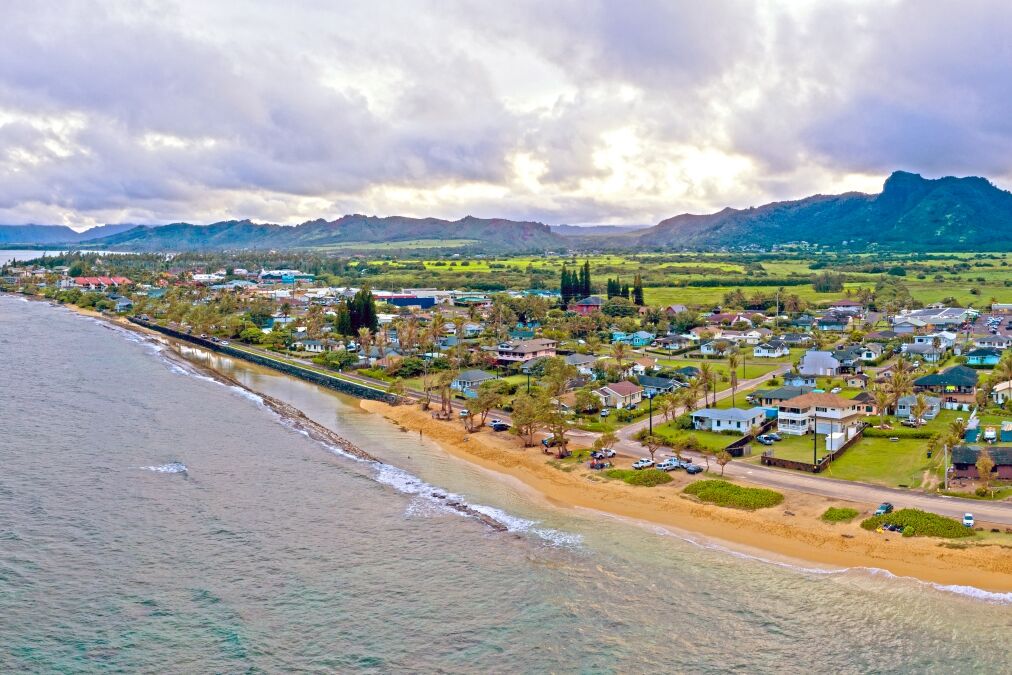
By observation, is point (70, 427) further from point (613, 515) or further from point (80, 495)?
point (613, 515)

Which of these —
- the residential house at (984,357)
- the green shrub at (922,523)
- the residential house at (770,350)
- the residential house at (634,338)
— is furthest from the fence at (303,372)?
the residential house at (984,357)

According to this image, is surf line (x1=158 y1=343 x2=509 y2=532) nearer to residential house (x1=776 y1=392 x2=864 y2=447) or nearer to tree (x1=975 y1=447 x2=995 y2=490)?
tree (x1=975 y1=447 x2=995 y2=490)

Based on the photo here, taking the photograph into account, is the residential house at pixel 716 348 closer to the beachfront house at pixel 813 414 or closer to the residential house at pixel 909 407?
the residential house at pixel 909 407

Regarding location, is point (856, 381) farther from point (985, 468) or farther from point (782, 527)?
point (782, 527)

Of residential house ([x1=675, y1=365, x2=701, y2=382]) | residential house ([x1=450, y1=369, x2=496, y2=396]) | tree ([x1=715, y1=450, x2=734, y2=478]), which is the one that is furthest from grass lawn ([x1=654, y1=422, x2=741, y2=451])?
residential house ([x1=450, y1=369, x2=496, y2=396])

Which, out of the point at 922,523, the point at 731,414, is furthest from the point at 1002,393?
the point at 922,523
